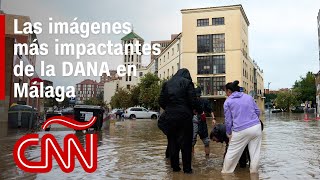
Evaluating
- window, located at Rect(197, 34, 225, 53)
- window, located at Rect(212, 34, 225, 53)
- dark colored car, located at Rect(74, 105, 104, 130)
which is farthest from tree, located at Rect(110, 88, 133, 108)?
dark colored car, located at Rect(74, 105, 104, 130)

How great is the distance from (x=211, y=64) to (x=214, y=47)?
2.60 meters

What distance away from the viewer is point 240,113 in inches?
238

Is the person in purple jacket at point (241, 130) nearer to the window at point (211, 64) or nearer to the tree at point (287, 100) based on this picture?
the window at point (211, 64)

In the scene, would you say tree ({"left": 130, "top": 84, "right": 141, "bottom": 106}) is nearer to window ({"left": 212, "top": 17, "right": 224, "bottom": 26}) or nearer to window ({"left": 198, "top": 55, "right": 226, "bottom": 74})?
window ({"left": 198, "top": 55, "right": 226, "bottom": 74})

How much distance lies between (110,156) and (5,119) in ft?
69.7

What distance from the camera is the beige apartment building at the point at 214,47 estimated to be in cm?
5362

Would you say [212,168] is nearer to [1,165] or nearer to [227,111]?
[227,111]

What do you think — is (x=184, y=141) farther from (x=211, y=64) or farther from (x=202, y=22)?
(x=202, y=22)

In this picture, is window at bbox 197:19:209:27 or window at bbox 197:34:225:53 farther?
window at bbox 197:19:209:27

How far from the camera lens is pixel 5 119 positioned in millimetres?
26906

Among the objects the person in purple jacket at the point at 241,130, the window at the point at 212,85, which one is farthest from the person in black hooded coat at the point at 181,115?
the window at the point at 212,85

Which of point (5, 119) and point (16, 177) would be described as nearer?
point (16, 177)

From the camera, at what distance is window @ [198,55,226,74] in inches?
2143

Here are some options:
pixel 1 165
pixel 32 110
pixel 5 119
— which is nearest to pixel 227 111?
pixel 1 165
